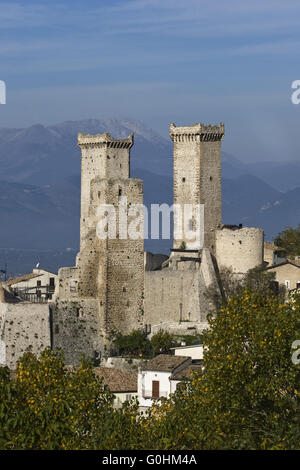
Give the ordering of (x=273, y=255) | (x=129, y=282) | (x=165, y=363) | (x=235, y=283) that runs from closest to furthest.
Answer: (x=165, y=363) → (x=129, y=282) → (x=235, y=283) → (x=273, y=255)

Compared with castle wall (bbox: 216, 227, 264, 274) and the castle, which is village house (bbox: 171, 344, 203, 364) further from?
castle wall (bbox: 216, 227, 264, 274)

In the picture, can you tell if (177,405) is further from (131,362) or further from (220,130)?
(220,130)

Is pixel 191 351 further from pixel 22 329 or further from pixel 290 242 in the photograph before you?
pixel 290 242

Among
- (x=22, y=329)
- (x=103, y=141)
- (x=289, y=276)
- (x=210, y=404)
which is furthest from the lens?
(x=103, y=141)

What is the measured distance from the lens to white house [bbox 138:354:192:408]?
181ft

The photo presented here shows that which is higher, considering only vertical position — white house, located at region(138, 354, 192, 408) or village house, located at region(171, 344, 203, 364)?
village house, located at region(171, 344, 203, 364)

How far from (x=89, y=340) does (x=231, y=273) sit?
8.87 metres

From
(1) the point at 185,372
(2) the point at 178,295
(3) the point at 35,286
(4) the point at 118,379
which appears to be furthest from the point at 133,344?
(3) the point at 35,286

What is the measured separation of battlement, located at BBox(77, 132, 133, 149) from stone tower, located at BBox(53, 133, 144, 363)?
723 cm

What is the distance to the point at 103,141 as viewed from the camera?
2901 inches

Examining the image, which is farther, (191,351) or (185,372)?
(191,351)

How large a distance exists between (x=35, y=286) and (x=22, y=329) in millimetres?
10174

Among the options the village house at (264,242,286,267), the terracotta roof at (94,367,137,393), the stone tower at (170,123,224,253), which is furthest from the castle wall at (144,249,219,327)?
the terracotta roof at (94,367,137,393)
